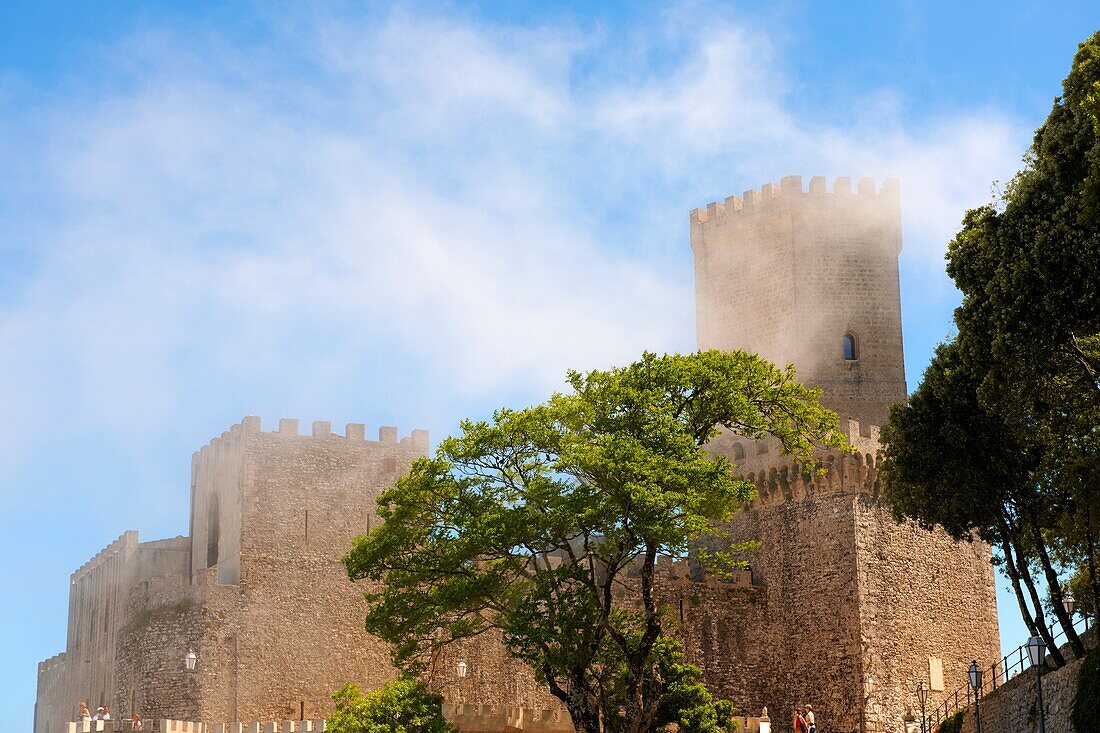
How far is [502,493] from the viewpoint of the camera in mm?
32094

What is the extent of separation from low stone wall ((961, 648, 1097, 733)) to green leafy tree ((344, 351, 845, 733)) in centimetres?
583

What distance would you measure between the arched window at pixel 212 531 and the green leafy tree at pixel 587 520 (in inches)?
418

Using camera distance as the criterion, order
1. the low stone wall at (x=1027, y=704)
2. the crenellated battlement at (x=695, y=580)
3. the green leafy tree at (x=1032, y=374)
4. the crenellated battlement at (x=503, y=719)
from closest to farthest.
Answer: the green leafy tree at (x=1032, y=374), the low stone wall at (x=1027, y=704), the crenellated battlement at (x=503, y=719), the crenellated battlement at (x=695, y=580)

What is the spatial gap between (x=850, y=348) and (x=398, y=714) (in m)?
18.2

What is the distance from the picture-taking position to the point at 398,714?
3148cm

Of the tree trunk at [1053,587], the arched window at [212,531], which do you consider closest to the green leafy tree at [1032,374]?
the tree trunk at [1053,587]

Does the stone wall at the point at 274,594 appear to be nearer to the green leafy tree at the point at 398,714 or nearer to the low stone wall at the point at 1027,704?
the green leafy tree at the point at 398,714

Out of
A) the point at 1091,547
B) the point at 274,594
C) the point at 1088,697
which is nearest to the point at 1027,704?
the point at 1091,547

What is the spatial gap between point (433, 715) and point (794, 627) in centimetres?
1193

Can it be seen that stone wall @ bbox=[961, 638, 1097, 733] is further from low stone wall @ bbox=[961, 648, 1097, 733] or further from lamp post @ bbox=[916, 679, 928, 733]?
lamp post @ bbox=[916, 679, 928, 733]

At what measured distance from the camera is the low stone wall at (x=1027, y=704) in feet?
96.0

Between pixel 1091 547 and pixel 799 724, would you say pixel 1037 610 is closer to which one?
pixel 1091 547

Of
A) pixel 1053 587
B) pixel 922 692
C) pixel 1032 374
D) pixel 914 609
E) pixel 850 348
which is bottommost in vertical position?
pixel 922 692

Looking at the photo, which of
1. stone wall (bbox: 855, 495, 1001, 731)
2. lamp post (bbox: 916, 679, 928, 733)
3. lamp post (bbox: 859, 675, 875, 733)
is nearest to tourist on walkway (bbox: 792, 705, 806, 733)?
lamp post (bbox: 859, 675, 875, 733)
